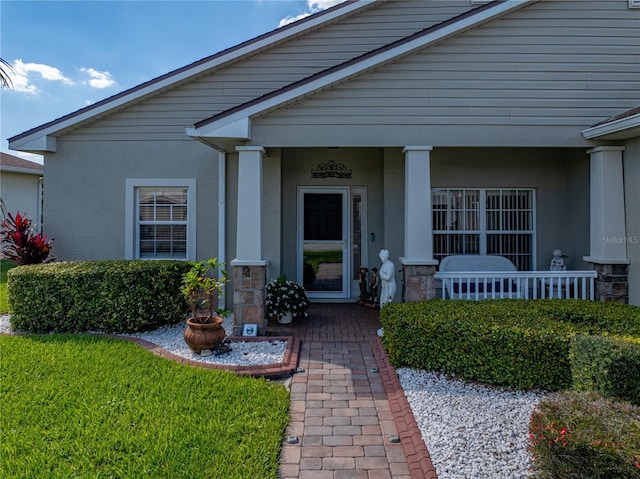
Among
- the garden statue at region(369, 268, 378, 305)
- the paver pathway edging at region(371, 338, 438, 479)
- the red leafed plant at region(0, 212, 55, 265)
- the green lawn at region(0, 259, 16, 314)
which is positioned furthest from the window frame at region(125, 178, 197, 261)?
the paver pathway edging at region(371, 338, 438, 479)

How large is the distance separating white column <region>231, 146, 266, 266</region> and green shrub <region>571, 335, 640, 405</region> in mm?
4296

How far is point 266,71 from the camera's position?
8.20m

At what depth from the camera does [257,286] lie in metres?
6.23

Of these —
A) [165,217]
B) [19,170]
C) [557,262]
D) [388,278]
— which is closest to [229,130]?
[165,217]

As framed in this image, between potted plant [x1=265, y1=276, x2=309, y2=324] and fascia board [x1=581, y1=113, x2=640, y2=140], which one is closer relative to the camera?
fascia board [x1=581, y1=113, x2=640, y2=140]

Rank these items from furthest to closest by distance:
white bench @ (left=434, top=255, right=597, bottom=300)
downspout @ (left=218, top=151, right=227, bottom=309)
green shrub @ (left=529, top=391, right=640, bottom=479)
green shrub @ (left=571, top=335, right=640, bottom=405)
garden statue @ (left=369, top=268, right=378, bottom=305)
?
garden statue @ (left=369, top=268, right=378, bottom=305) < downspout @ (left=218, top=151, right=227, bottom=309) < white bench @ (left=434, top=255, right=597, bottom=300) < green shrub @ (left=571, top=335, right=640, bottom=405) < green shrub @ (left=529, top=391, right=640, bottom=479)

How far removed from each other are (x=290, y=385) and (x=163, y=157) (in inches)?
216

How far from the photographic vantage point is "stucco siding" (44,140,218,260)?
26.1 feet

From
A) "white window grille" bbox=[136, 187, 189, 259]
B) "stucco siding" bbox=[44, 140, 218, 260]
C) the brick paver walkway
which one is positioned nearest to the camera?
the brick paver walkway

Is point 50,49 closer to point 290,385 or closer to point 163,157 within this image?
point 163,157

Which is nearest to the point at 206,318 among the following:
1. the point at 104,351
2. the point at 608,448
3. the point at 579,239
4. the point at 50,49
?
the point at 104,351

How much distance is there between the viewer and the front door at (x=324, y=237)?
872cm

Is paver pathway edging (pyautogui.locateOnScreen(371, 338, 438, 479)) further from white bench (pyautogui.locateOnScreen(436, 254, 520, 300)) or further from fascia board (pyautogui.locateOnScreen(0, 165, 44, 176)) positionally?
fascia board (pyautogui.locateOnScreen(0, 165, 44, 176))

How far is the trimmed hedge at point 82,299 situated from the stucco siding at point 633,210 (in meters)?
7.48
